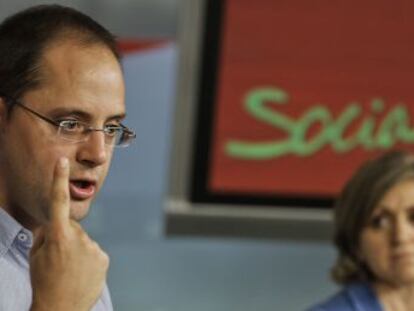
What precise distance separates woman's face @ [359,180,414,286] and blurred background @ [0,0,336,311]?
104cm

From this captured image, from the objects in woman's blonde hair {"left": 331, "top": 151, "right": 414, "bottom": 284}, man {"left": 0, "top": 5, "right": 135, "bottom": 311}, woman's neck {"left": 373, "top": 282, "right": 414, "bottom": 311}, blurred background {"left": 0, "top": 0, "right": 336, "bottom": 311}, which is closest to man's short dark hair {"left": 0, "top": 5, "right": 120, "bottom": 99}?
man {"left": 0, "top": 5, "right": 135, "bottom": 311}

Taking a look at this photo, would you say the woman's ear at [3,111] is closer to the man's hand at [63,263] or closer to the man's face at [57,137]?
the man's face at [57,137]

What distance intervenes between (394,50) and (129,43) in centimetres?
91

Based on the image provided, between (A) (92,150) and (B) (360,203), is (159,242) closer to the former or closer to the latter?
(B) (360,203)

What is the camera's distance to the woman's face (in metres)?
2.09

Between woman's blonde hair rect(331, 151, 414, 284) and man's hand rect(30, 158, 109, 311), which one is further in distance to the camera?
woman's blonde hair rect(331, 151, 414, 284)

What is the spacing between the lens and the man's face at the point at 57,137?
110 cm

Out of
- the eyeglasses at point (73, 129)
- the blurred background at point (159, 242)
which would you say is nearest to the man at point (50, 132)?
the eyeglasses at point (73, 129)

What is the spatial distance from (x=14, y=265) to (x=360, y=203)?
3.78 feet

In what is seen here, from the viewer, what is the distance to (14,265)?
43.1 inches

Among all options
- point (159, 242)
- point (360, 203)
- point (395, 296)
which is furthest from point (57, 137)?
point (159, 242)

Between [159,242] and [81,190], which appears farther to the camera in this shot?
[159,242]

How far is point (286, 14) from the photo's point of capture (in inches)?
128

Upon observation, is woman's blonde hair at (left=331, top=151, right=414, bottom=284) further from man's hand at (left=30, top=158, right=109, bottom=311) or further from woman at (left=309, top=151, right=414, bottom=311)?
man's hand at (left=30, top=158, right=109, bottom=311)
